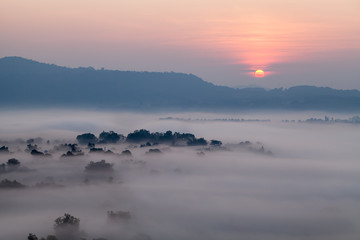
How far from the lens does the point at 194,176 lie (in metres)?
60.2

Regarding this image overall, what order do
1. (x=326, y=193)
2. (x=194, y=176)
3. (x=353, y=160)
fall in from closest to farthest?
(x=326, y=193)
(x=194, y=176)
(x=353, y=160)

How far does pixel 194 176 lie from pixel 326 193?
55.0 feet

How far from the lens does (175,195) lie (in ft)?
151

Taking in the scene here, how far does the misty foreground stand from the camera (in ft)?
108

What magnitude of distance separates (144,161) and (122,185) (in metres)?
16.9

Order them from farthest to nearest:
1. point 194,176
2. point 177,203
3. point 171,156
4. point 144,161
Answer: point 171,156 → point 144,161 → point 194,176 → point 177,203

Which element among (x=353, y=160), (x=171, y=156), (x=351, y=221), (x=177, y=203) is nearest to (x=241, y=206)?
(x=177, y=203)

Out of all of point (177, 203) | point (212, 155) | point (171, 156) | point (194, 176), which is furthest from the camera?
point (212, 155)

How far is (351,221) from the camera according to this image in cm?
3803

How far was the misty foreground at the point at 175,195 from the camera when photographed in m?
33.0

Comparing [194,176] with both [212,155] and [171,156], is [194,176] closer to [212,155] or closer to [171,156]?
[171,156]

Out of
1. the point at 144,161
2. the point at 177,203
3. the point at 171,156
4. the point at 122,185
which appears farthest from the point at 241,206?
the point at 171,156

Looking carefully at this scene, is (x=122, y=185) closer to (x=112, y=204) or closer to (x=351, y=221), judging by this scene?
(x=112, y=204)

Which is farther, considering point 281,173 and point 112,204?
point 281,173
